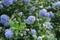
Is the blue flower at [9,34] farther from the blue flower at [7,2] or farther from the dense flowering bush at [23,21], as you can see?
the blue flower at [7,2]

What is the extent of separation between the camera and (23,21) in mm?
2098

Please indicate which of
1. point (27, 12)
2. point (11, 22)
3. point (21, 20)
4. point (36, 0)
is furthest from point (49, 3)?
point (11, 22)

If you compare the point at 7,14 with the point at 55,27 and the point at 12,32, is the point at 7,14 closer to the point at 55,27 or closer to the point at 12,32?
the point at 12,32

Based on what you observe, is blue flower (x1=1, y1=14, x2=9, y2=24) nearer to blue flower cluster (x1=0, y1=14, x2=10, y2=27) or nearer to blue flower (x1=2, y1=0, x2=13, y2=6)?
blue flower cluster (x1=0, y1=14, x2=10, y2=27)

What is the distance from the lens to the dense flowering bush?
198 cm

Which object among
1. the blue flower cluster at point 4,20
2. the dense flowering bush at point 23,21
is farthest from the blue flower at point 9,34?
the blue flower cluster at point 4,20

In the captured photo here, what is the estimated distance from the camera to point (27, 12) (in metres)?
2.27

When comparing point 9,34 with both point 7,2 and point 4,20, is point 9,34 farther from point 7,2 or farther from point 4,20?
point 7,2

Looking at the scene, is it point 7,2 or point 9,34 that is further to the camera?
point 7,2

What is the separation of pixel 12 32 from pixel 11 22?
0.11m

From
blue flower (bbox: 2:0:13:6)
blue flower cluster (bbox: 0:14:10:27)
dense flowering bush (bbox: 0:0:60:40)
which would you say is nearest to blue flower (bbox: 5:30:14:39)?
dense flowering bush (bbox: 0:0:60:40)

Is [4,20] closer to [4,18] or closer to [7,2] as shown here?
[4,18]

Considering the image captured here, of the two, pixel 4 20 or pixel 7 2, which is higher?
pixel 7 2

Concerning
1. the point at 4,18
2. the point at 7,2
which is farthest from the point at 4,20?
the point at 7,2
